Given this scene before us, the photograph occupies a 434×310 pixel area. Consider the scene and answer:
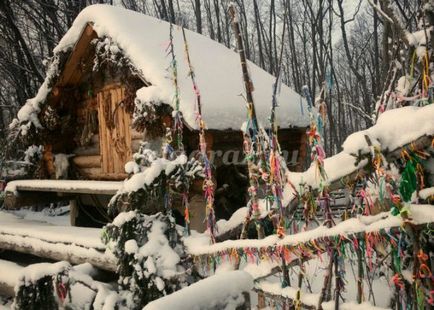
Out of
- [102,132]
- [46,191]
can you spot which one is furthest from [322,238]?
[46,191]

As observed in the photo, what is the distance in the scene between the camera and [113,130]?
7.55m

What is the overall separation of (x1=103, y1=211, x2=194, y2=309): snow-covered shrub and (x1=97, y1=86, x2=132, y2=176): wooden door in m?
2.99

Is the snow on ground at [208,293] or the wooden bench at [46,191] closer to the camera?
the snow on ground at [208,293]

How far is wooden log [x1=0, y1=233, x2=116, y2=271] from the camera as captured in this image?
17.9 feet

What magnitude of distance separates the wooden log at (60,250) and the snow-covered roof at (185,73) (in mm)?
2153

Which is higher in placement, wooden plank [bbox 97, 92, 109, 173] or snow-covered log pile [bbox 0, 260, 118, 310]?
wooden plank [bbox 97, 92, 109, 173]

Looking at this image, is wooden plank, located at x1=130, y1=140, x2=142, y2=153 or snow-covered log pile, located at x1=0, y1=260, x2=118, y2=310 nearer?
snow-covered log pile, located at x1=0, y1=260, x2=118, y2=310

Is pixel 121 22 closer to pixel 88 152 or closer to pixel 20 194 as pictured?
pixel 88 152

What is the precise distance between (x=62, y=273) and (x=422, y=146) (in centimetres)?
425

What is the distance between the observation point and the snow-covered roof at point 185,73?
5488mm

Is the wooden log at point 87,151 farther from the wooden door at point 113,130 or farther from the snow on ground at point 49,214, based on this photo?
the snow on ground at point 49,214

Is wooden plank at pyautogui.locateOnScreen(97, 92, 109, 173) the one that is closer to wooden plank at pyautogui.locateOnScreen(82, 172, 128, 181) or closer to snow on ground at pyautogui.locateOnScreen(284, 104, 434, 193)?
wooden plank at pyautogui.locateOnScreen(82, 172, 128, 181)

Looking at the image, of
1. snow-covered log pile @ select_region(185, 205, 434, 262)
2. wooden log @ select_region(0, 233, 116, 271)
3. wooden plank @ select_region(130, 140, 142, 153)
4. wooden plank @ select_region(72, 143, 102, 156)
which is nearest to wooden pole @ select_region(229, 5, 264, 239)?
snow-covered log pile @ select_region(185, 205, 434, 262)

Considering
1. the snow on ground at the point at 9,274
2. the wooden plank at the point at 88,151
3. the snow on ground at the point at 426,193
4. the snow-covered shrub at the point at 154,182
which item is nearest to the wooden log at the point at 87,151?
the wooden plank at the point at 88,151
